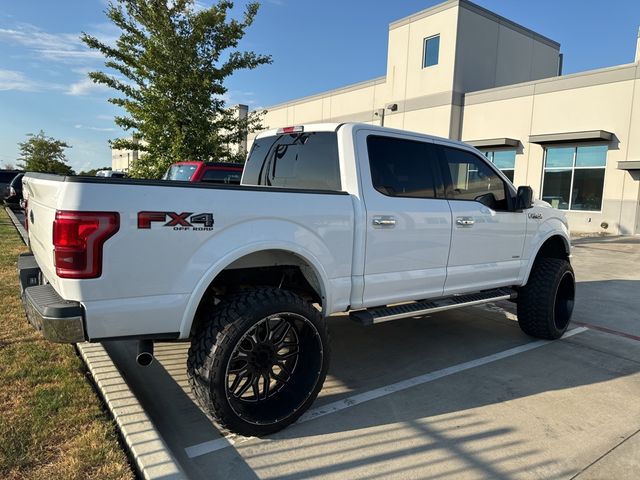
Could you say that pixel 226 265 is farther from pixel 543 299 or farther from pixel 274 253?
pixel 543 299

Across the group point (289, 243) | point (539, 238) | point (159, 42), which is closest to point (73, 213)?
point (289, 243)

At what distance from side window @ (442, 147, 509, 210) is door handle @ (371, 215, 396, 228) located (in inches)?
35.8

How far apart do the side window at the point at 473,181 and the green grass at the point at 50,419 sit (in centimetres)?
330

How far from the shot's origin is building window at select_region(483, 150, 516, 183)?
2147 centimetres

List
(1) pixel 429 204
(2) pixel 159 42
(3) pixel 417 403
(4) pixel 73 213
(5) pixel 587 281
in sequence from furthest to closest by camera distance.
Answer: (2) pixel 159 42
(5) pixel 587 281
(1) pixel 429 204
(3) pixel 417 403
(4) pixel 73 213

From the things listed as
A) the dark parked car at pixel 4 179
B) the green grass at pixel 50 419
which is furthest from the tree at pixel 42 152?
the green grass at pixel 50 419

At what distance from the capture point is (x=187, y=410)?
3.52 metres

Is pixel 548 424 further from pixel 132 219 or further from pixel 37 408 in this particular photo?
pixel 37 408

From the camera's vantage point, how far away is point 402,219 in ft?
12.4

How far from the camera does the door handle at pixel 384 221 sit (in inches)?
142

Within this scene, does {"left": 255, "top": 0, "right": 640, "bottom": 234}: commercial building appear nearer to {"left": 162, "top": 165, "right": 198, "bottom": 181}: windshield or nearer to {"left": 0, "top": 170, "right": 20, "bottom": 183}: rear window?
{"left": 162, "top": 165, "right": 198, "bottom": 181}: windshield

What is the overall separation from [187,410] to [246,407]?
2.09ft

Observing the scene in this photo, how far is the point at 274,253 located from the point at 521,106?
20322 millimetres

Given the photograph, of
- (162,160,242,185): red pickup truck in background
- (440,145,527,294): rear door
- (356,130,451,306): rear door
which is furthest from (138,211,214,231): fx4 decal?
(162,160,242,185): red pickup truck in background
